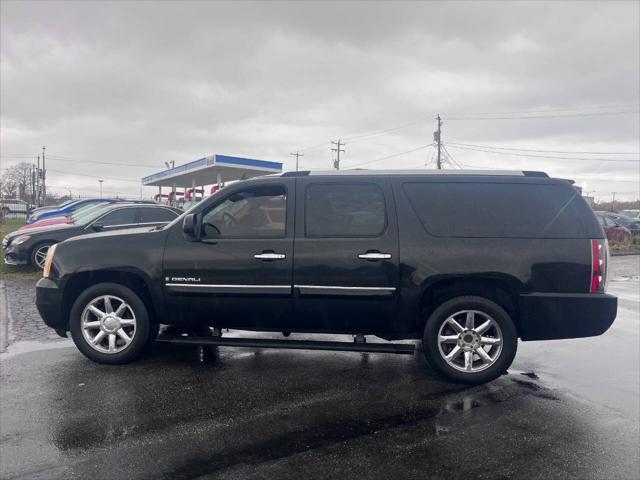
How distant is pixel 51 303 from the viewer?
5.10 meters

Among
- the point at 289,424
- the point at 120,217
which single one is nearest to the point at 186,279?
the point at 289,424

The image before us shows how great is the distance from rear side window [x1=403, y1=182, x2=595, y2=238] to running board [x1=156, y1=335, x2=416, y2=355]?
1.15 m

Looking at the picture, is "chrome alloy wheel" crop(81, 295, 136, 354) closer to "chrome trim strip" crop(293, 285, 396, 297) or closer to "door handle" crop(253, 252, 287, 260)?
"door handle" crop(253, 252, 287, 260)

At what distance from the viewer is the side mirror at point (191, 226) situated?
15.8 feet

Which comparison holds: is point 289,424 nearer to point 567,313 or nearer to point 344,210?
point 344,210

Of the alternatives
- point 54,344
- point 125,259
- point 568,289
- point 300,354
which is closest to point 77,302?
point 125,259

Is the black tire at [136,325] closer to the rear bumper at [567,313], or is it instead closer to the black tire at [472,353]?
the black tire at [472,353]

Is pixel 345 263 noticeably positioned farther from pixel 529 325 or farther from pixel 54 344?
pixel 54 344

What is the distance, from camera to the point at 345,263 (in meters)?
4.66

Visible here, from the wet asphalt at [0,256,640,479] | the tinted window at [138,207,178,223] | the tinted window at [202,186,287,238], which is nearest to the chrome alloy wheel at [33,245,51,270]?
the tinted window at [138,207,178,223]

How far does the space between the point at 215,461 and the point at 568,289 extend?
3390 mm

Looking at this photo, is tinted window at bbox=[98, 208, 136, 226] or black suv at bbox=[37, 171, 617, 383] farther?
tinted window at bbox=[98, 208, 136, 226]

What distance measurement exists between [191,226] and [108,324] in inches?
52.5

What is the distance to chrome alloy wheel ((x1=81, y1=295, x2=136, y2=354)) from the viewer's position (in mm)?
5008
